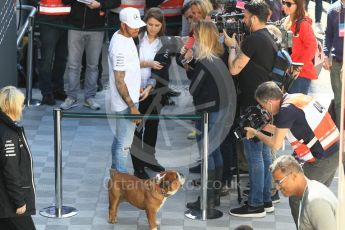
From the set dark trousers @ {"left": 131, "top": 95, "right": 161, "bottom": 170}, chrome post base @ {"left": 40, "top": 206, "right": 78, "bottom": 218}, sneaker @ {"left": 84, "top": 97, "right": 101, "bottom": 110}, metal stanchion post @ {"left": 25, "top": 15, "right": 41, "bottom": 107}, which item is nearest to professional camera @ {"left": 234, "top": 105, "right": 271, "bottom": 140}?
dark trousers @ {"left": 131, "top": 95, "right": 161, "bottom": 170}

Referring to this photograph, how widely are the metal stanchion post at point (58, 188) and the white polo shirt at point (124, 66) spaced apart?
652 millimetres

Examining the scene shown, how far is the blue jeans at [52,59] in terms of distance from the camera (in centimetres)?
1120

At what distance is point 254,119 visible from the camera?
26.0 feet

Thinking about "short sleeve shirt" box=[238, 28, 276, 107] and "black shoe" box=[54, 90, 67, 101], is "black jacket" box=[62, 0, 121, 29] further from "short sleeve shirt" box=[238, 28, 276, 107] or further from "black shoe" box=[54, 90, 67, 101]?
"short sleeve shirt" box=[238, 28, 276, 107]

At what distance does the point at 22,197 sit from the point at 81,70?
5094 millimetres

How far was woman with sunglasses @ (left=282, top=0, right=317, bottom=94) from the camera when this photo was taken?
933cm

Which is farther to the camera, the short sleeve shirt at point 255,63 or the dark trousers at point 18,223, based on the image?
the short sleeve shirt at point 255,63

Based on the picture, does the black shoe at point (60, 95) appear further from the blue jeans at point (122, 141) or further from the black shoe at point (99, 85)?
the blue jeans at point (122, 141)

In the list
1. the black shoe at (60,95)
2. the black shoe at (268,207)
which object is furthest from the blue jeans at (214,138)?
the black shoe at (60,95)

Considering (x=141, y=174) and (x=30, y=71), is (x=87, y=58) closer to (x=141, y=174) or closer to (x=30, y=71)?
(x=30, y=71)

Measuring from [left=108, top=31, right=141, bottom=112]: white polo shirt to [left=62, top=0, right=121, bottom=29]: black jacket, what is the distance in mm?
2498

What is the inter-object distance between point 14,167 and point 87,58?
421 centimetres

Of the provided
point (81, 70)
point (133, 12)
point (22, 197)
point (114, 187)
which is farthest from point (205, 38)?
point (81, 70)

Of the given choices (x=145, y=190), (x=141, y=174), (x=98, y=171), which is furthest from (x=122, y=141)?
(x=98, y=171)
